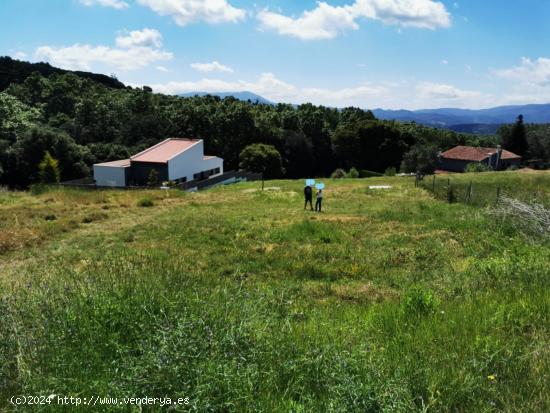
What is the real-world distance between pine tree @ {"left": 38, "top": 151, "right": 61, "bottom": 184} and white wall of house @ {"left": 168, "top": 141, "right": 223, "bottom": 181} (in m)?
11.8

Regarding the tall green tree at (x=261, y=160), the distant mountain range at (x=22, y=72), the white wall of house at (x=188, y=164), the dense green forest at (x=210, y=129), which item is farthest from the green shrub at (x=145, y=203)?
the distant mountain range at (x=22, y=72)

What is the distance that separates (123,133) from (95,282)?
61424mm

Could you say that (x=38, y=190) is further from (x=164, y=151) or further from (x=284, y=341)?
(x=284, y=341)

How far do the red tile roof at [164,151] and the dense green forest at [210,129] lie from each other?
35.2ft

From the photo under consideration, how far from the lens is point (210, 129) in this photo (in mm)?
63312

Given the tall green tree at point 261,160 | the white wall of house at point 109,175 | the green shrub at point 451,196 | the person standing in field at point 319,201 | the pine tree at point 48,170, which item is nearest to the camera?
the person standing in field at point 319,201

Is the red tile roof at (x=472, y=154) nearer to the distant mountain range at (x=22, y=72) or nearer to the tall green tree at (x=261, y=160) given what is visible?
the tall green tree at (x=261, y=160)

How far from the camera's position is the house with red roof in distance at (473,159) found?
57.9 meters

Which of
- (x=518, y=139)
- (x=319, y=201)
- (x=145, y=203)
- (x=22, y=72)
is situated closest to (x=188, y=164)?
(x=145, y=203)

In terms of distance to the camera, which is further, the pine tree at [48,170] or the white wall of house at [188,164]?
the pine tree at [48,170]

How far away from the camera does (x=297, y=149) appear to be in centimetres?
6694

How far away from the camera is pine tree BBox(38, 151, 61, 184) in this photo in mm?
43344

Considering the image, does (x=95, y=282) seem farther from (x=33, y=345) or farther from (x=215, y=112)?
(x=215, y=112)

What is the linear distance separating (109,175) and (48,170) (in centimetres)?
730
